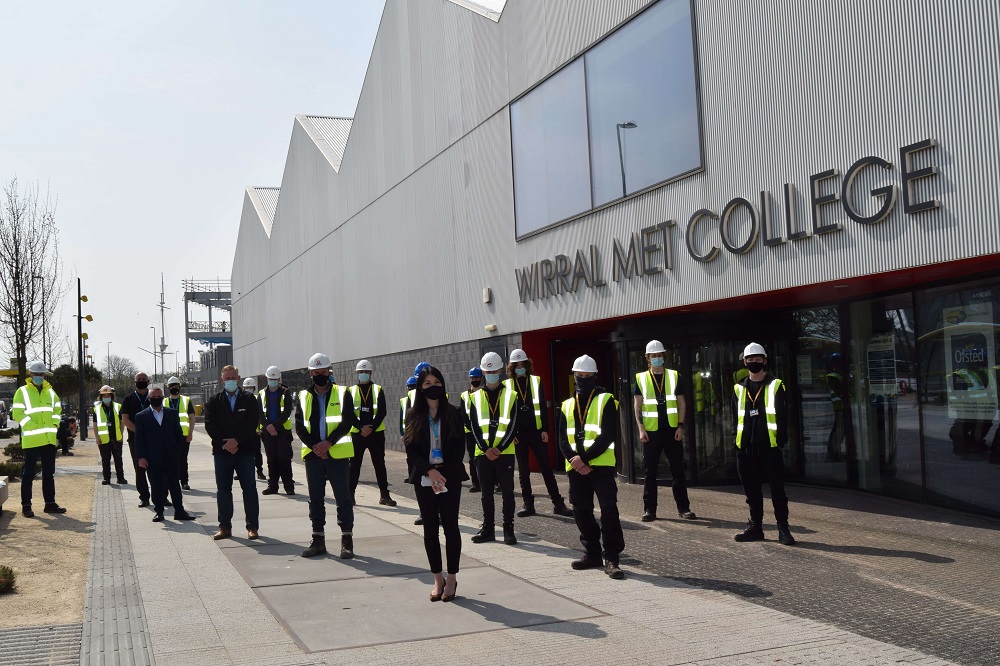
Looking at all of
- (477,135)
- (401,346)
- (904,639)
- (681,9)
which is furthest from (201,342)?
(904,639)

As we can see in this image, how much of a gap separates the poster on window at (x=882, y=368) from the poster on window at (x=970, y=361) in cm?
107

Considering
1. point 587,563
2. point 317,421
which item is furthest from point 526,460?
point 587,563

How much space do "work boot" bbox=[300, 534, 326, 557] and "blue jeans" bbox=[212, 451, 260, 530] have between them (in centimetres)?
137

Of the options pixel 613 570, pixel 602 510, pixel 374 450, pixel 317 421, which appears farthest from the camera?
pixel 374 450

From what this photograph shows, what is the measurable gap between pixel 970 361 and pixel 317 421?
282 inches

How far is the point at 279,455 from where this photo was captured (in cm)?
1584

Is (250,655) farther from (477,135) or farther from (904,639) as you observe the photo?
(477,135)

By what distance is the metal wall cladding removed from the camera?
30.1 ft

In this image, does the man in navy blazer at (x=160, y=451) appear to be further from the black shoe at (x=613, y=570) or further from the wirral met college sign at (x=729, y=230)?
the black shoe at (x=613, y=570)

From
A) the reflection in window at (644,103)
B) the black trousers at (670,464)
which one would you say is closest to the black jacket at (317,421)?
the black trousers at (670,464)

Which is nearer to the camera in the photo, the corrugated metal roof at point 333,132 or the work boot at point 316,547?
Result: the work boot at point 316,547

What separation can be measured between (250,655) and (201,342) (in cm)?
9781

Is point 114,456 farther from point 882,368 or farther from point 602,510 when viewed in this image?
point 882,368

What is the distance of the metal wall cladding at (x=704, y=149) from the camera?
30.1 ft
